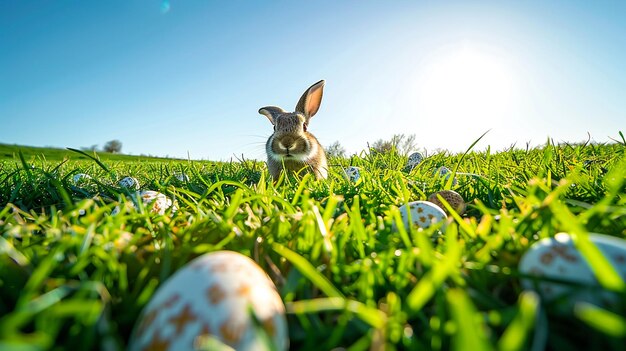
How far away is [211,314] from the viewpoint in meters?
0.79

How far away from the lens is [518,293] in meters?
0.98

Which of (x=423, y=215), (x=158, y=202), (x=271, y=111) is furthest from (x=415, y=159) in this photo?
(x=158, y=202)

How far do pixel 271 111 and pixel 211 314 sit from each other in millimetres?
5418

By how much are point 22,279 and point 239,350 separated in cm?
79

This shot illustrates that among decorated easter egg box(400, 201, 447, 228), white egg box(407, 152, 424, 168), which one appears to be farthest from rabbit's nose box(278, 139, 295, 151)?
decorated easter egg box(400, 201, 447, 228)

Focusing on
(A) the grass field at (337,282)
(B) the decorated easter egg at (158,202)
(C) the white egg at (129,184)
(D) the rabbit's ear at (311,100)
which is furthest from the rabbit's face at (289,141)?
(A) the grass field at (337,282)

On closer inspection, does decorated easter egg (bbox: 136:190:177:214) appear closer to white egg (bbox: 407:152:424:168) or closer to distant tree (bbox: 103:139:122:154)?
white egg (bbox: 407:152:424:168)

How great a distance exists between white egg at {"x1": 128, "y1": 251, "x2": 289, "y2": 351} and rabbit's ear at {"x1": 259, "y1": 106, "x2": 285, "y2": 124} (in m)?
5.16

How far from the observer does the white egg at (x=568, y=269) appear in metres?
0.85

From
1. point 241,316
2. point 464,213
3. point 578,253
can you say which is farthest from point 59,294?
point 464,213

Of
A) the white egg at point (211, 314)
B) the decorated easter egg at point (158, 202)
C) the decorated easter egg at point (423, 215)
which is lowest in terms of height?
the decorated easter egg at point (423, 215)

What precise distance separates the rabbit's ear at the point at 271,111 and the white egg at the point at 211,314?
5159mm

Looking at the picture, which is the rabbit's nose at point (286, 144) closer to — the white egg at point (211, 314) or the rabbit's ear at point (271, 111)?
the rabbit's ear at point (271, 111)

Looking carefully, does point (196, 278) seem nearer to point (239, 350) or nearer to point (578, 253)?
point (239, 350)
